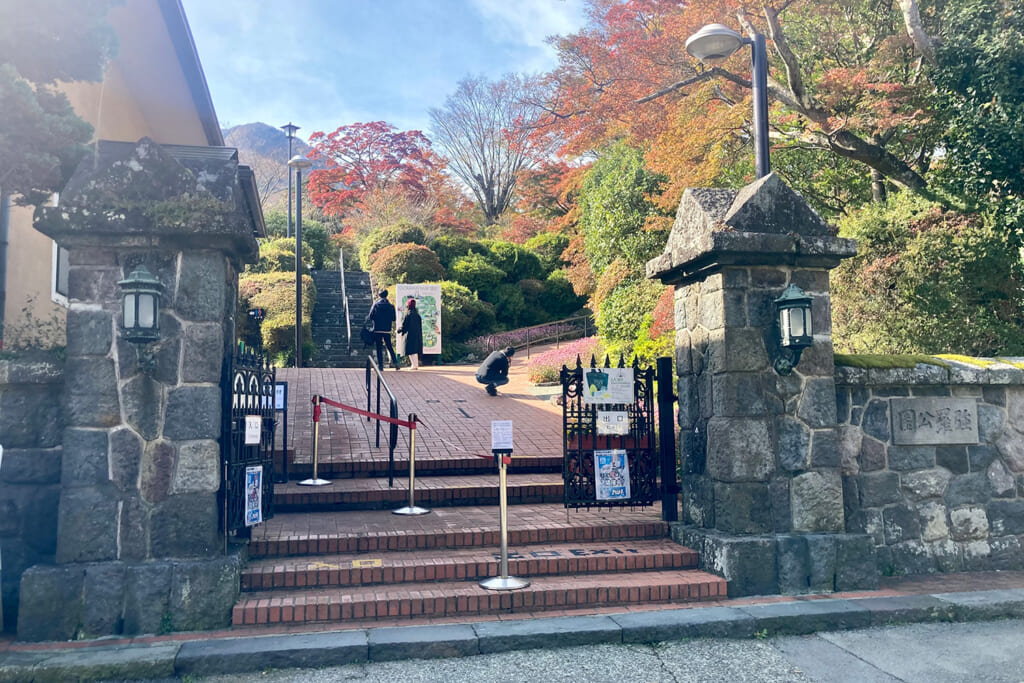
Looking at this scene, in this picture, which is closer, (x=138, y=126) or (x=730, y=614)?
(x=730, y=614)

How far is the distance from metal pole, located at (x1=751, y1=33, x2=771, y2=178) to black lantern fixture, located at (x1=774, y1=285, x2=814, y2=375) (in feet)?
4.11

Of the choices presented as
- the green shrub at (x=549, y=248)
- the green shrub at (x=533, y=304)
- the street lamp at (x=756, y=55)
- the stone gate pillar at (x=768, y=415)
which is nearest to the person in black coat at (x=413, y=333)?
the green shrub at (x=533, y=304)

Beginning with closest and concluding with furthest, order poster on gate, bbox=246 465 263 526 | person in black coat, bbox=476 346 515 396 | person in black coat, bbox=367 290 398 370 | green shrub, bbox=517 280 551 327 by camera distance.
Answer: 1. poster on gate, bbox=246 465 263 526
2. person in black coat, bbox=476 346 515 396
3. person in black coat, bbox=367 290 398 370
4. green shrub, bbox=517 280 551 327

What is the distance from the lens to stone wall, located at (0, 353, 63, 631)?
15.7 feet

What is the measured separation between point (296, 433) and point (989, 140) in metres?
9.16

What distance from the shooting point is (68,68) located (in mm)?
5770

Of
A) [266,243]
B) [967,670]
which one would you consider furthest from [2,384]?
[266,243]

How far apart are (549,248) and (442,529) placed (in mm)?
24995

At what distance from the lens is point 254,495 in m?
5.34

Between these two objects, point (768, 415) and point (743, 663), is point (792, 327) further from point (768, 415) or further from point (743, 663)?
point (743, 663)

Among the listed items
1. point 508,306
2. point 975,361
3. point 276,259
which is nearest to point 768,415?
point 975,361

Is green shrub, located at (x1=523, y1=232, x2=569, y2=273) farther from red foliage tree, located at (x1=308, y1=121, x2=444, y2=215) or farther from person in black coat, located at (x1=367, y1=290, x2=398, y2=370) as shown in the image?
person in black coat, located at (x1=367, y1=290, x2=398, y2=370)

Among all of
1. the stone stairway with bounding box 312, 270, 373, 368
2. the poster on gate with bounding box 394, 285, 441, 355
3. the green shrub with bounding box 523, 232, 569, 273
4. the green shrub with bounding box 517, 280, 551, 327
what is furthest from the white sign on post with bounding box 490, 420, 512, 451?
the green shrub with bounding box 523, 232, 569, 273

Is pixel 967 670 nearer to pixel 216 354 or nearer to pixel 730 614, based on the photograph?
pixel 730 614
